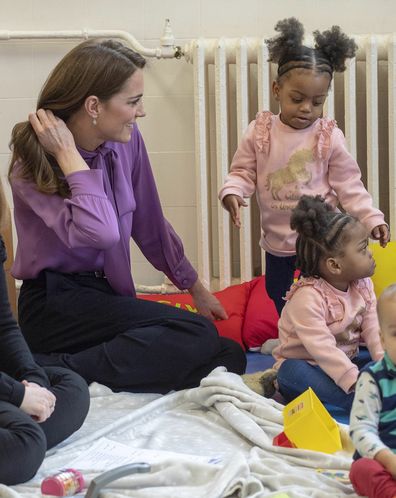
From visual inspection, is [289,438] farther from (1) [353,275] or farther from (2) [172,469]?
(1) [353,275]

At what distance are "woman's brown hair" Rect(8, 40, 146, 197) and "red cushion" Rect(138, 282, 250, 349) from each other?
28.4 inches

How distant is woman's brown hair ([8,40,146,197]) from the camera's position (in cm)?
224

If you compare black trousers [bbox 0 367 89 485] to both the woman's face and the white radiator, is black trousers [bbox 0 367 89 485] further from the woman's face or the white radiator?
the white radiator

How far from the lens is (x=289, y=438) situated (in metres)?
1.79

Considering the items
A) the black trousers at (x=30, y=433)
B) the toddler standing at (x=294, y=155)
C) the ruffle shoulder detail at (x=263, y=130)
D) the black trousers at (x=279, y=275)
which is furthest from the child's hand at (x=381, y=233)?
the black trousers at (x=30, y=433)

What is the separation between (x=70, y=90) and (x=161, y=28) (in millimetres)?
1066

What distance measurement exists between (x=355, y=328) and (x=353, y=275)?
133 mm

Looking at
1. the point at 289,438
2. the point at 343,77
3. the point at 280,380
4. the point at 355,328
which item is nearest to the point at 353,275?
the point at 355,328

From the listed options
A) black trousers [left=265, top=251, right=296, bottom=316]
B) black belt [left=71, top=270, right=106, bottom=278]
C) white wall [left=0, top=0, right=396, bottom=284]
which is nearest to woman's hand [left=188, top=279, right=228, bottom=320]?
black trousers [left=265, top=251, right=296, bottom=316]

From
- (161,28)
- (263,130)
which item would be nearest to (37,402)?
(263,130)

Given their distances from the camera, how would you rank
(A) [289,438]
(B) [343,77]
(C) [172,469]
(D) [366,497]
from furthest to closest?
(B) [343,77], (A) [289,438], (C) [172,469], (D) [366,497]

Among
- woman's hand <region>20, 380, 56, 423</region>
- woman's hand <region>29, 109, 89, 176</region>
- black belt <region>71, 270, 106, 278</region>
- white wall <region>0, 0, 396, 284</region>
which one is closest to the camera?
woman's hand <region>20, 380, 56, 423</region>

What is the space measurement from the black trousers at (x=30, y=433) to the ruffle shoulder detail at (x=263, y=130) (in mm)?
910

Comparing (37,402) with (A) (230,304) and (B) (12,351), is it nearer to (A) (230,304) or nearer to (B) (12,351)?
(B) (12,351)
